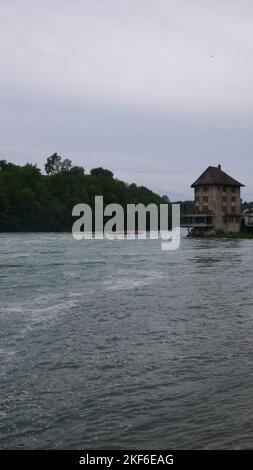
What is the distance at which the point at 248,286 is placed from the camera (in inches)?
1176

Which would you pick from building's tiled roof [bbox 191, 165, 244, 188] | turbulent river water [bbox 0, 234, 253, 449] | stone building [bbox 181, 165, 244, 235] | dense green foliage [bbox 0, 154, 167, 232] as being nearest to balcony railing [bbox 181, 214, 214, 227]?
stone building [bbox 181, 165, 244, 235]

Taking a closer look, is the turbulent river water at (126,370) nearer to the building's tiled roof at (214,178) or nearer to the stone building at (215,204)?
the building's tiled roof at (214,178)

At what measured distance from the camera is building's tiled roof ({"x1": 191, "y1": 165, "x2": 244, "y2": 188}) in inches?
4281

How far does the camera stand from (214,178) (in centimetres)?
10925

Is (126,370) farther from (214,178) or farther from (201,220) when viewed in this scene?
(201,220)

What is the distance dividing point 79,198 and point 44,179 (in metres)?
17.0

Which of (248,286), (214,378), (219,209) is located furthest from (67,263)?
(219,209)

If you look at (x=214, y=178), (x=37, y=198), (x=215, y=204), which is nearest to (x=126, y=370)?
(x=215, y=204)

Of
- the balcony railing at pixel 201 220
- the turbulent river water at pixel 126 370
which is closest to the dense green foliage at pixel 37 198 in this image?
the balcony railing at pixel 201 220

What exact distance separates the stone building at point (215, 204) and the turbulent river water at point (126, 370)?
274 feet

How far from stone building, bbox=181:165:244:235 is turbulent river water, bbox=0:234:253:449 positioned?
83418 mm

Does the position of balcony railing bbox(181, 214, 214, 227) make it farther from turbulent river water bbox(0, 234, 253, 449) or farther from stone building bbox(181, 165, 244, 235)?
turbulent river water bbox(0, 234, 253, 449)

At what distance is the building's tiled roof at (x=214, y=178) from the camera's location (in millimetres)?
108750
